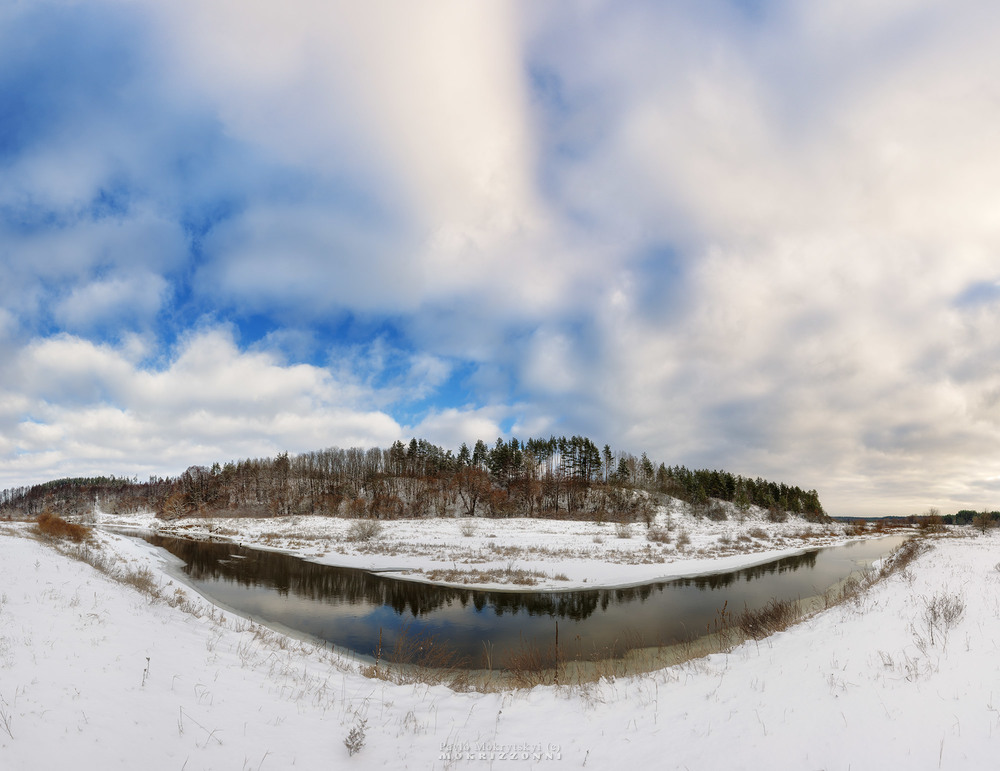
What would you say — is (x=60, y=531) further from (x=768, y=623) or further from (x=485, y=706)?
(x=768, y=623)

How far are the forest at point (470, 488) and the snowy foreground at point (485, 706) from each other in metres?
59.9

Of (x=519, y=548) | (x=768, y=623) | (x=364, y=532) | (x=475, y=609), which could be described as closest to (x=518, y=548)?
(x=519, y=548)

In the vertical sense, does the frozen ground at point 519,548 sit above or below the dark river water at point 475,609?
below

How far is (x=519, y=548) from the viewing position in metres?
38.8

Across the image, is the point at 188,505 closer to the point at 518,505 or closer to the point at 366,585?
the point at 518,505

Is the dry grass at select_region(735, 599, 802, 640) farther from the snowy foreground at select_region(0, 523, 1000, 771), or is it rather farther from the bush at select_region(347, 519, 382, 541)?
the bush at select_region(347, 519, 382, 541)

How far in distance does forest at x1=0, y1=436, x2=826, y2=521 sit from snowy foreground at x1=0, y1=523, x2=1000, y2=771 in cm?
5988

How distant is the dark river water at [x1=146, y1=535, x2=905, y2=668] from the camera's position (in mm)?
16750

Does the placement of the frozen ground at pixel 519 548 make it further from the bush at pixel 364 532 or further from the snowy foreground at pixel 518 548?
the bush at pixel 364 532

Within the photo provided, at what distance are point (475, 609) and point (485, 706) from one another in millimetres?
13525

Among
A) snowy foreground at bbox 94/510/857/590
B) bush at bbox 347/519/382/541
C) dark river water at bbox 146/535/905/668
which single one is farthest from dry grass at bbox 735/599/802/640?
bush at bbox 347/519/382/541

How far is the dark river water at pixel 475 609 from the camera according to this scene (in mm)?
16750

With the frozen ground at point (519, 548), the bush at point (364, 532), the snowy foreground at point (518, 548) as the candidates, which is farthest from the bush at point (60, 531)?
the bush at point (364, 532)

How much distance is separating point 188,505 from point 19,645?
108 metres
